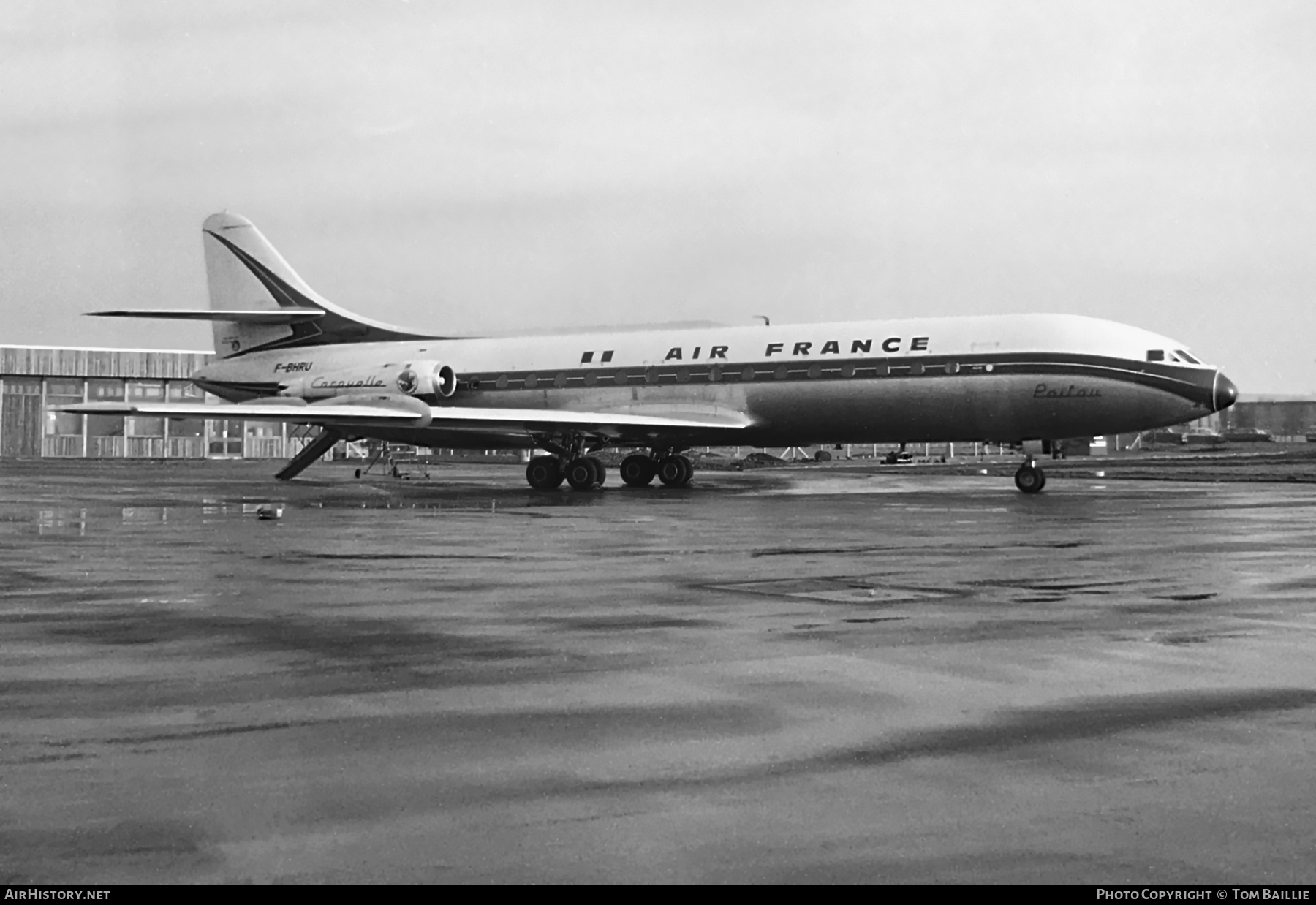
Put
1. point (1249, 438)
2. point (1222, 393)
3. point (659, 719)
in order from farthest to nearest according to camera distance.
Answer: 1. point (1249, 438)
2. point (1222, 393)
3. point (659, 719)

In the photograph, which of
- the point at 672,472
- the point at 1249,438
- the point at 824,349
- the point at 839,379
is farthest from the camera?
the point at 1249,438

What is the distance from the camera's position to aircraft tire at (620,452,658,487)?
36.5 meters

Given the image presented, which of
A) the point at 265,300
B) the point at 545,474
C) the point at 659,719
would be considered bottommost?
the point at 659,719

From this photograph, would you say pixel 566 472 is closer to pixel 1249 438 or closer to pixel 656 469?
pixel 656 469

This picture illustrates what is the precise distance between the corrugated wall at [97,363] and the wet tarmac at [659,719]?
8752cm

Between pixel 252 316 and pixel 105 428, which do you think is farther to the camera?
pixel 105 428

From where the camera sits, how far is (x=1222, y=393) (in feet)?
95.2

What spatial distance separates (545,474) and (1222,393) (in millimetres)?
16949

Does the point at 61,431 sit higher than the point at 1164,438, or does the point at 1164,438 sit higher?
the point at 1164,438

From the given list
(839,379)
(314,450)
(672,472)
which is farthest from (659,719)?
(314,450)

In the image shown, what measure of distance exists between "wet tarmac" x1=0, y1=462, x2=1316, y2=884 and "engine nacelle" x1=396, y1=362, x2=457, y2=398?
75.6 feet

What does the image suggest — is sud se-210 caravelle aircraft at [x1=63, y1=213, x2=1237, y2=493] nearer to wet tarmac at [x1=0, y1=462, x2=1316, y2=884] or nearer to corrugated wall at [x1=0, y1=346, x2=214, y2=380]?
wet tarmac at [x1=0, y1=462, x2=1316, y2=884]

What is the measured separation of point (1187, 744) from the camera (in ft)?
17.1

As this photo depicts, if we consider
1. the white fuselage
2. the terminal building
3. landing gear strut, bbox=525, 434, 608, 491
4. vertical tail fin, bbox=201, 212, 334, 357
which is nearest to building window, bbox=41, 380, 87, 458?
the terminal building
